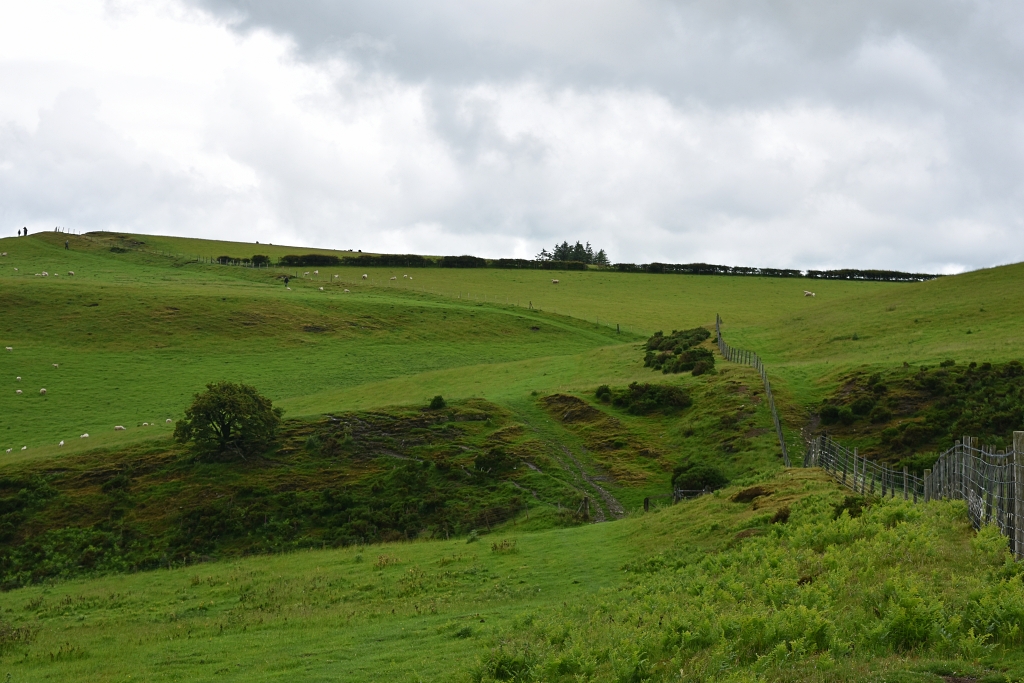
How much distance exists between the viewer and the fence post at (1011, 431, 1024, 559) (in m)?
12.1

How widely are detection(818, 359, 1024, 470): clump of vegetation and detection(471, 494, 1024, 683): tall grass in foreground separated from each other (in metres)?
24.1

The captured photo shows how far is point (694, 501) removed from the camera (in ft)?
96.5

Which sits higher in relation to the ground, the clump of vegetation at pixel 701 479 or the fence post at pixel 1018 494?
the fence post at pixel 1018 494

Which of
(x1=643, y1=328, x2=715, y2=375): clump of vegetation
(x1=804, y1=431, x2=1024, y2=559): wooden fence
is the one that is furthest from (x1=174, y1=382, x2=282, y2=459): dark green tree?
(x1=804, y1=431, x2=1024, y2=559): wooden fence

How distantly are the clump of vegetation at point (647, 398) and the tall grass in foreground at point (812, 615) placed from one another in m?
33.7

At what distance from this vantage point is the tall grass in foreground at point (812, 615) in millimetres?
9828

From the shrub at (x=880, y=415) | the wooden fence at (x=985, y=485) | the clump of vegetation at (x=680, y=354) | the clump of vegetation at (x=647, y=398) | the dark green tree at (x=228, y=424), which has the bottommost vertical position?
the dark green tree at (x=228, y=424)

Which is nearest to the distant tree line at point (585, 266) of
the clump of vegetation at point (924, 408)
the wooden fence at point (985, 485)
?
the clump of vegetation at point (924, 408)

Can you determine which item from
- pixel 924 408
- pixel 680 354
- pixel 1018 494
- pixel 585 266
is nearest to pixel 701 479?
pixel 924 408

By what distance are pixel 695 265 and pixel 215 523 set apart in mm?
117138

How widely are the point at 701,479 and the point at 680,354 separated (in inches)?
1082

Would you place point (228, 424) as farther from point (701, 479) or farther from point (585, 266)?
point (585, 266)

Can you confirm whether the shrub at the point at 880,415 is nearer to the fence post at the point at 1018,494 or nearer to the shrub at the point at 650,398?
the shrub at the point at 650,398

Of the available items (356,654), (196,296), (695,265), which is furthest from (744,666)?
(695,265)
